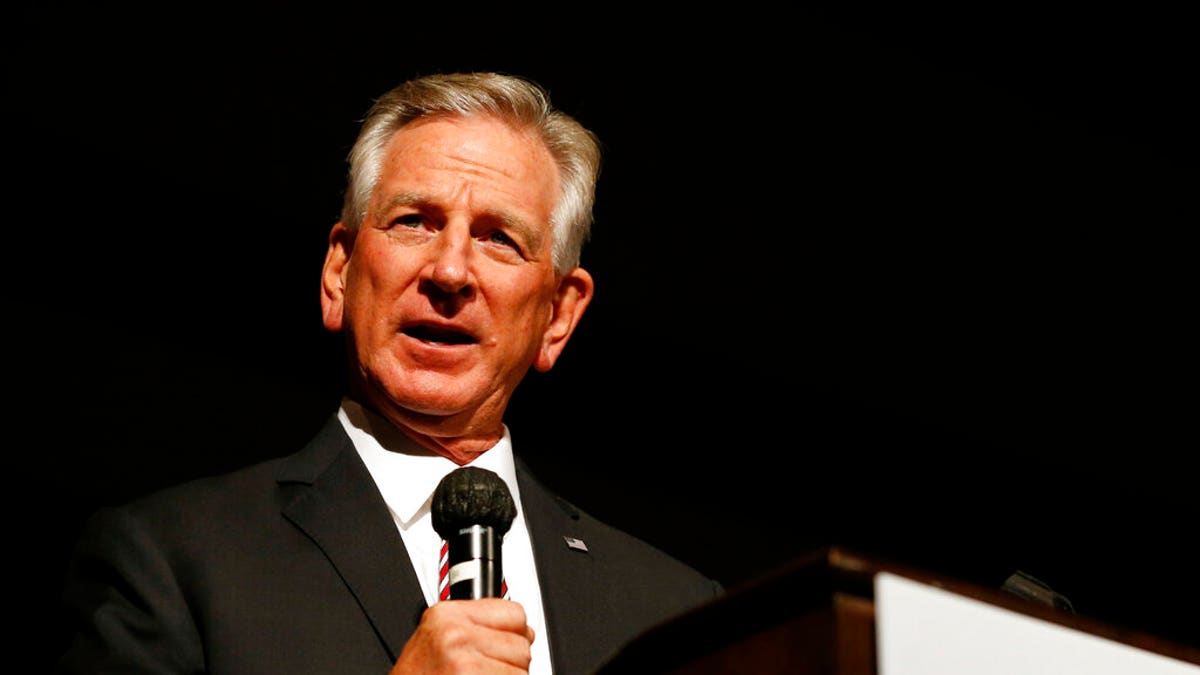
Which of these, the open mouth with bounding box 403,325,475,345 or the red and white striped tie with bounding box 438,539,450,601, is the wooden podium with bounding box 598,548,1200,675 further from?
the open mouth with bounding box 403,325,475,345

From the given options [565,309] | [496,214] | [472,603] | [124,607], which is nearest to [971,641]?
[472,603]

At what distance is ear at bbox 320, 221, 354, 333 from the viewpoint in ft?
7.18

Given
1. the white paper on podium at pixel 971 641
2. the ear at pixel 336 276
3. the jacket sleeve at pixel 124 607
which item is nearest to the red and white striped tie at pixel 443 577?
the jacket sleeve at pixel 124 607

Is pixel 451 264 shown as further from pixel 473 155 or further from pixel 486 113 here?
pixel 486 113

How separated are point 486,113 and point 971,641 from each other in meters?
1.37

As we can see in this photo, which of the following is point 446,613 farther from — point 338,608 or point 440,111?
point 440,111

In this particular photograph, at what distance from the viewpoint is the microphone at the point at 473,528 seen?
1.48 m

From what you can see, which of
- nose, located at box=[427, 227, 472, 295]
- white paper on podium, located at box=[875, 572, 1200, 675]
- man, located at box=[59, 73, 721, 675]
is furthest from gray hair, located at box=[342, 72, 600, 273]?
white paper on podium, located at box=[875, 572, 1200, 675]

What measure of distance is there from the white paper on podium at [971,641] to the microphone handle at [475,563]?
52 cm

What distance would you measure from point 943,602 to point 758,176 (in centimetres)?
Result: 211

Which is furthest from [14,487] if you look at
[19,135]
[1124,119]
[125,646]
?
[1124,119]

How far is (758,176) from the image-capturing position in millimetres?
3107

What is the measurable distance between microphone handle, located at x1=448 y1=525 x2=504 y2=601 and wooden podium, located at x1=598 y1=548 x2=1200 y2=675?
0.29m

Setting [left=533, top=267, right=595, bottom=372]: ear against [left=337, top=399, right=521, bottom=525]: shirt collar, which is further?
[left=533, top=267, right=595, bottom=372]: ear
